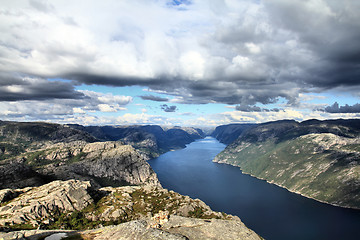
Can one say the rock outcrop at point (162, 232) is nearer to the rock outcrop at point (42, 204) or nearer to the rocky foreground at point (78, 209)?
the rocky foreground at point (78, 209)

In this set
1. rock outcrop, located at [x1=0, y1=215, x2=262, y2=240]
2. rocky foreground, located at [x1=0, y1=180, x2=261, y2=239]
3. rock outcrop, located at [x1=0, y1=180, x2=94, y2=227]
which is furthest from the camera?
rocky foreground, located at [x1=0, y1=180, x2=261, y2=239]

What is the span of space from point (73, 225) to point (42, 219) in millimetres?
21394

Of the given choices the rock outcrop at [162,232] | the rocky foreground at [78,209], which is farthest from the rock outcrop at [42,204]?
the rock outcrop at [162,232]

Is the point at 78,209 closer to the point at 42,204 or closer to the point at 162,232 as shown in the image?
Answer: the point at 42,204

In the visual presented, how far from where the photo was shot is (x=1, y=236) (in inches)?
1574

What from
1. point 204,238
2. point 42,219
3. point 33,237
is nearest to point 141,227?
point 204,238

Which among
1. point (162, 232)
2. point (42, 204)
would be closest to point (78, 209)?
point (42, 204)

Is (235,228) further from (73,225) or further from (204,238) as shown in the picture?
(73,225)

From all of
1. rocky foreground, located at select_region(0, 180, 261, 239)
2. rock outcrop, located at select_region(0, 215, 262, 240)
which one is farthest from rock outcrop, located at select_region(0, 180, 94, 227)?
rock outcrop, located at select_region(0, 215, 262, 240)

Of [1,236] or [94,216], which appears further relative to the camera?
[94,216]

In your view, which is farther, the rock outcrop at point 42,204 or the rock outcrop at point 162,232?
the rock outcrop at point 42,204

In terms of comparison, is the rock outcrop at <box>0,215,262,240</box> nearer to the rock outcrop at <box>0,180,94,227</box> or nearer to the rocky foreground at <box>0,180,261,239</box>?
the rocky foreground at <box>0,180,261,239</box>

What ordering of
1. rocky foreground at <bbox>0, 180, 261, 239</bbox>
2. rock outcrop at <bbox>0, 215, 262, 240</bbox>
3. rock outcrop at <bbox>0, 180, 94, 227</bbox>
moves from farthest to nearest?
rocky foreground at <bbox>0, 180, 261, 239</bbox> → rock outcrop at <bbox>0, 180, 94, 227</bbox> → rock outcrop at <bbox>0, 215, 262, 240</bbox>

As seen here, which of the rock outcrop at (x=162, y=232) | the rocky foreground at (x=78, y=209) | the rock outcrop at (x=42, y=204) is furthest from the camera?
the rocky foreground at (x=78, y=209)
